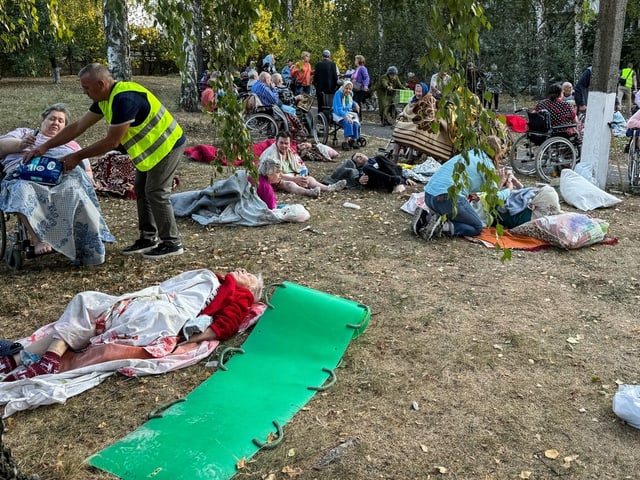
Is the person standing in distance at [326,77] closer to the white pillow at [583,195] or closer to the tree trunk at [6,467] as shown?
the white pillow at [583,195]

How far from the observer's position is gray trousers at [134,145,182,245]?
4855 millimetres

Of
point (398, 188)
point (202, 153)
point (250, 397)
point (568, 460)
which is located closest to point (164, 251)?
point (250, 397)

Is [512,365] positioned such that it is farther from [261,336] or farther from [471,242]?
[471,242]

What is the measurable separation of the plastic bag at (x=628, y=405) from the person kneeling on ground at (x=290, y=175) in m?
4.88

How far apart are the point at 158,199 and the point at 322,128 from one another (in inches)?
274

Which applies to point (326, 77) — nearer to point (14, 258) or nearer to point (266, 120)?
point (266, 120)

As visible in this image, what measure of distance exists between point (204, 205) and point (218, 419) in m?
3.86

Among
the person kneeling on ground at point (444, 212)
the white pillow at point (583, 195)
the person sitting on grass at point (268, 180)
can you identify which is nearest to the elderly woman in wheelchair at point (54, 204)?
the person sitting on grass at point (268, 180)

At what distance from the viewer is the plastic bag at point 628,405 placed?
280 cm

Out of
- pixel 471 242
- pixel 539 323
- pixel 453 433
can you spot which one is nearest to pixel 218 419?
pixel 453 433

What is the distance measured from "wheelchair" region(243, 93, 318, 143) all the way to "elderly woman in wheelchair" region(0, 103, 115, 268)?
530 cm

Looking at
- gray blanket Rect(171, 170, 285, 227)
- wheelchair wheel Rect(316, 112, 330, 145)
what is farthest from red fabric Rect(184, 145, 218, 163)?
gray blanket Rect(171, 170, 285, 227)

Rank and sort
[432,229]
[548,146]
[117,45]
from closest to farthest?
[432,229]
[548,146]
[117,45]

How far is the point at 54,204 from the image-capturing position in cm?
460
